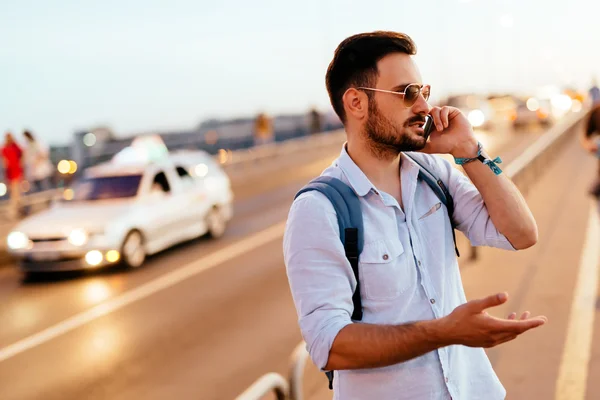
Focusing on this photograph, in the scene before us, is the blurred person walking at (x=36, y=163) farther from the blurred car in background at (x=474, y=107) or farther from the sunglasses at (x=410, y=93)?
the blurred car in background at (x=474, y=107)

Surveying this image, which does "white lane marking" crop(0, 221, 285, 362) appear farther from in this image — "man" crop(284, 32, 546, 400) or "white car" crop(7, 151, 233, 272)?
"man" crop(284, 32, 546, 400)

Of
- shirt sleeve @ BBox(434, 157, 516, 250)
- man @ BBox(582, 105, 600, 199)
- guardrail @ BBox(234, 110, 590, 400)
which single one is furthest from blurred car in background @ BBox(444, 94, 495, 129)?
shirt sleeve @ BBox(434, 157, 516, 250)

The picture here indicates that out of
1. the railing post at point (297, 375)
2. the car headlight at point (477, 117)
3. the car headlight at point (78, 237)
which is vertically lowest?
the car headlight at point (477, 117)

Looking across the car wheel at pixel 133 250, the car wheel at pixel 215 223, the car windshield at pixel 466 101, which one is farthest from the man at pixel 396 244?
the car windshield at pixel 466 101

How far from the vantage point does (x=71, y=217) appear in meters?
11.6

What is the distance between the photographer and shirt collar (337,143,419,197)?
2.17m

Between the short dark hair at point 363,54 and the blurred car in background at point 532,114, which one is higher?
the short dark hair at point 363,54

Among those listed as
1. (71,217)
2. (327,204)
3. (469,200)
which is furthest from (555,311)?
(71,217)

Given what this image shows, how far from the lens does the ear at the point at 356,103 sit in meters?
2.20

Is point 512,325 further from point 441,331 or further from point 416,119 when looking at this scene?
point 416,119

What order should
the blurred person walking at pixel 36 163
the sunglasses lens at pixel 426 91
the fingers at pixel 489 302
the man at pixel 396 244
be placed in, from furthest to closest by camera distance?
the blurred person walking at pixel 36 163
the sunglasses lens at pixel 426 91
the man at pixel 396 244
the fingers at pixel 489 302

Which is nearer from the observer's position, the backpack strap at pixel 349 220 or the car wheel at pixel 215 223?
the backpack strap at pixel 349 220

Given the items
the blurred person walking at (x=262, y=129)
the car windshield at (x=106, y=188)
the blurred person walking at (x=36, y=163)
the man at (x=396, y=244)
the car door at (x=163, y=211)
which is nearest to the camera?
the man at (x=396, y=244)

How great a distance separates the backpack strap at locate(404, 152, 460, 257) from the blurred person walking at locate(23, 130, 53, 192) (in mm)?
16349
